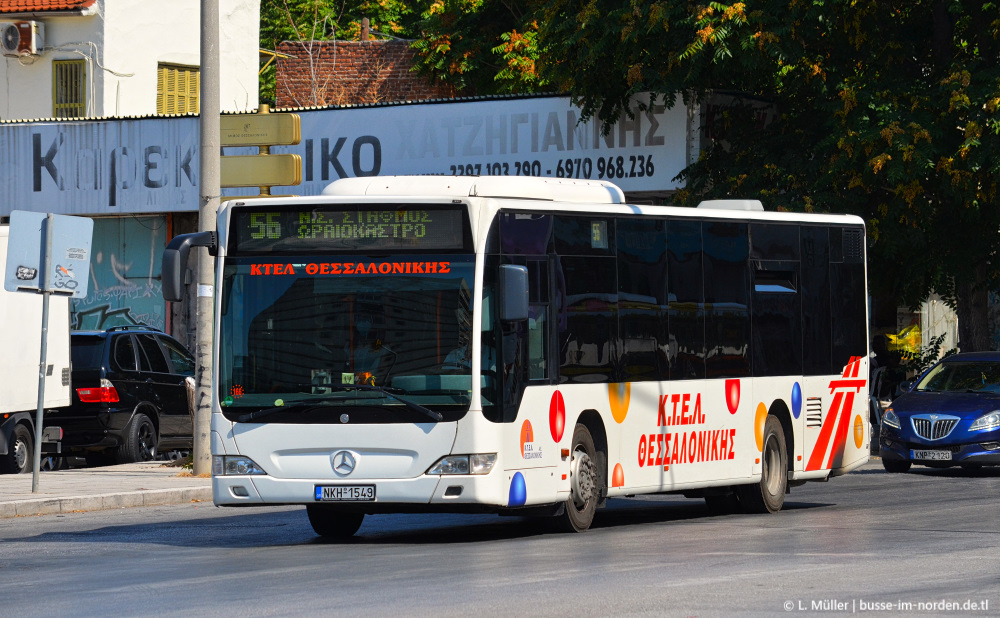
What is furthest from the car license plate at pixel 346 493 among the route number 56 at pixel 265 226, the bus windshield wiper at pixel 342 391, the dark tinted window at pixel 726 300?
the dark tinted window at pixel 726 300

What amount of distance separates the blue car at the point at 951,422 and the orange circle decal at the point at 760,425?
6634 mm

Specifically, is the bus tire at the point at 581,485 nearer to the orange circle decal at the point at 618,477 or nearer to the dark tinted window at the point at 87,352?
the orange circle decal at the point at 618,477

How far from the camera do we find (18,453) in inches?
880

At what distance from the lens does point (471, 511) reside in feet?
43.8

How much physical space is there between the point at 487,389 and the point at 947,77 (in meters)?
14.6

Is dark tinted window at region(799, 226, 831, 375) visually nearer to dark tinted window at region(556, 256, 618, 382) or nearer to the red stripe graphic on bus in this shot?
the red stripe graphic on bus

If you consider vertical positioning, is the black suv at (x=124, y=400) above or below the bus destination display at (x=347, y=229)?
below

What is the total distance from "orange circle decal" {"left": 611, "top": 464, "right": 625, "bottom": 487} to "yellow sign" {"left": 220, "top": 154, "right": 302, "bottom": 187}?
6.88 metres

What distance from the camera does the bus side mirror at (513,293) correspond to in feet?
43.0

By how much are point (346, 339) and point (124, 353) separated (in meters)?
12.4

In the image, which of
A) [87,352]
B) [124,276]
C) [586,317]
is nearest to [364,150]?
[124,276]

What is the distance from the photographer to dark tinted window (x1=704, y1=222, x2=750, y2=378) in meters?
16.0

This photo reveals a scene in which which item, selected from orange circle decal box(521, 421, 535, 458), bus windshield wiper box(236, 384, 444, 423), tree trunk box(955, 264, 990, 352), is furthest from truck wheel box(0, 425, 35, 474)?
tree trunk box(955, 264, 990, 352)

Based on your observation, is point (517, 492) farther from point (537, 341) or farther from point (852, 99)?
point (852, 99)
